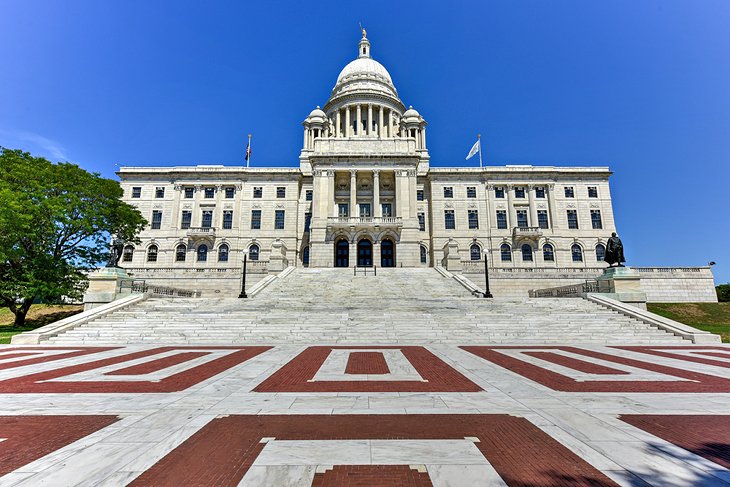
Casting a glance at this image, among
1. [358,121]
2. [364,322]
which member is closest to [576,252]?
[358,121]

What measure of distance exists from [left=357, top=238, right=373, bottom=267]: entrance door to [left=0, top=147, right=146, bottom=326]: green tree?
80.6ft

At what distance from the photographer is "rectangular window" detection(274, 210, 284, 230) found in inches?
1842

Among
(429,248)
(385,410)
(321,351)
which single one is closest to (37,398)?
(385,410)

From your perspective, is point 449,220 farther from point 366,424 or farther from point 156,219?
point 366,424

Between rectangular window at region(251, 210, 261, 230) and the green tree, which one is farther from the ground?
rectangular window at region(251, 210, 261, 230)

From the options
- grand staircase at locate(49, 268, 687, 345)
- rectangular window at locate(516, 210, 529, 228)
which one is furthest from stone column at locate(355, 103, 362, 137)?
grand staircase at locate(49, 268, 687, 345)

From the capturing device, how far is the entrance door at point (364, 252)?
41.7 m

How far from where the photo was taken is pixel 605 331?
14.5 meters

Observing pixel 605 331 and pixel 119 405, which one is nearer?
pixel 119 405

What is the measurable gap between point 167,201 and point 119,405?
48.3 metres

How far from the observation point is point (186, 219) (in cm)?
4656

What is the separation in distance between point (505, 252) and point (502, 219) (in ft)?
15.3

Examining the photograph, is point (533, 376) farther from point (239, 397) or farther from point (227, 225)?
point (227, 225)

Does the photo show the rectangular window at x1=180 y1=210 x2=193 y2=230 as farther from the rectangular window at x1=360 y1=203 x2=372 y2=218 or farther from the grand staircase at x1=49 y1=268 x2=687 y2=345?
the grand staircase at x1=49 y1=268 x2=687 y2=345
